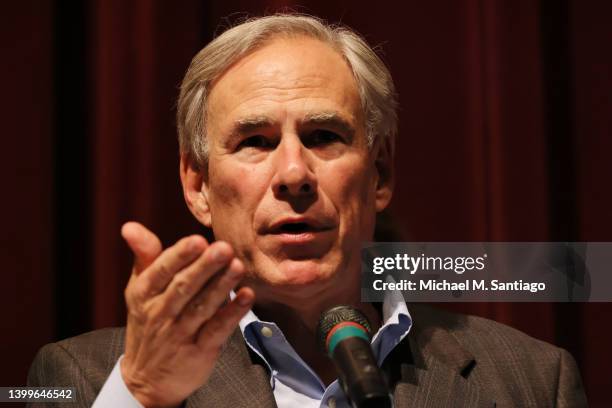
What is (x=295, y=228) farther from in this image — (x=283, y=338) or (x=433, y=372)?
(x=433, y=372)

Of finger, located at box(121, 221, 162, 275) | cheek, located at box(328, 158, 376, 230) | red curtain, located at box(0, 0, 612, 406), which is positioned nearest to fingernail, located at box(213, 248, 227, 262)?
finger, located at box(121, 221, 162, 275)

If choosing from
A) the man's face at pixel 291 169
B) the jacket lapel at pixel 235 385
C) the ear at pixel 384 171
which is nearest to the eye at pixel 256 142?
the man's face at pixel 291 169

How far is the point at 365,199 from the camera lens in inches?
62.2

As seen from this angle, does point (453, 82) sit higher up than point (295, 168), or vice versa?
point (453, 82)

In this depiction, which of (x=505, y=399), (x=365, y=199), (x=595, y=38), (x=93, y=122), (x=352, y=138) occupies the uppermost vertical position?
(x=595, y=38)

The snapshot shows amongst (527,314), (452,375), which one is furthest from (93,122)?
(527,314)

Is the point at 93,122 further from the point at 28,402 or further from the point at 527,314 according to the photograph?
the point at 527,314

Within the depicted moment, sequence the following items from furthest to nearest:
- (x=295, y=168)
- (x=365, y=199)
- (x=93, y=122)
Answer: (x=93, y=122)
(x=365, y=199)
(x=295, y=168)

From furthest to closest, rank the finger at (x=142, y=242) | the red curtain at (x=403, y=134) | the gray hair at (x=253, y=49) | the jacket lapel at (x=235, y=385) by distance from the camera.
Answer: the red curtain at (x=403, y=134) → the gray hair at (x=253, y=49) → the jacket lapel at (x=235, y=385) → the finger at (x=142, y=242)

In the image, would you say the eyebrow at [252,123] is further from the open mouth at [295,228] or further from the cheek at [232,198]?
the open mouth at [295,228]

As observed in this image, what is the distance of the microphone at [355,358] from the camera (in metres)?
0.90

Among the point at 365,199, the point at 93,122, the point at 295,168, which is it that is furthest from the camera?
the point at 93,122

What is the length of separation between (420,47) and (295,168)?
0.69 m

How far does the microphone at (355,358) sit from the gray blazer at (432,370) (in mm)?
404
